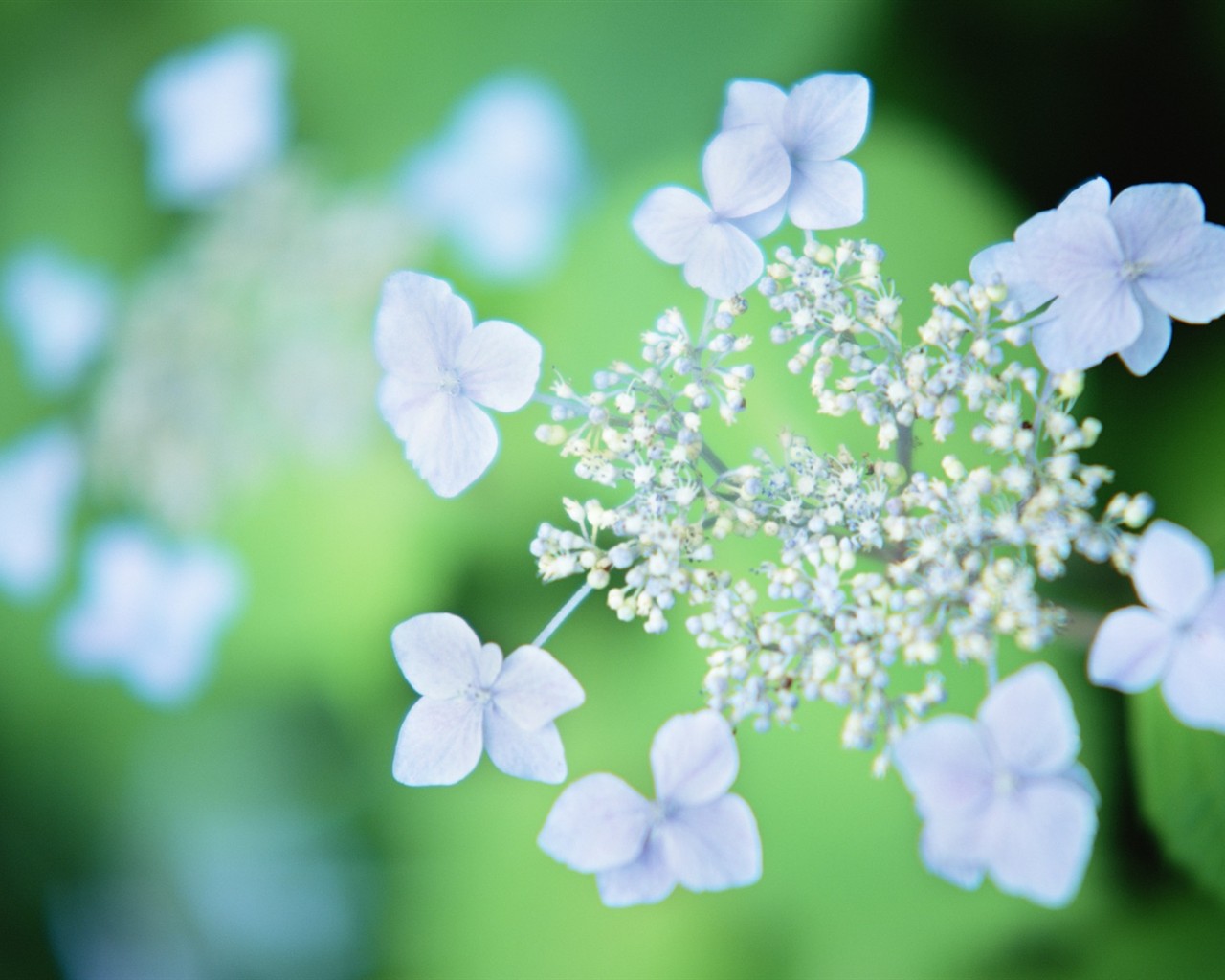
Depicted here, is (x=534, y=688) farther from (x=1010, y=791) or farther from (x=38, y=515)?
(x=38, y=515)

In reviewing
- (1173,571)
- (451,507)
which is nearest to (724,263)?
(1173,571)

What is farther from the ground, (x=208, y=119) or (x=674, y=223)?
(x=674, y=223)

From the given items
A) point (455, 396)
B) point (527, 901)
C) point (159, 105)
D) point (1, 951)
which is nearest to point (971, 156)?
point (455, 396)

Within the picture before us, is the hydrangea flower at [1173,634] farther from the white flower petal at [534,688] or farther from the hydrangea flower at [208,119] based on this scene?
the hydrangea flower at [208,119]

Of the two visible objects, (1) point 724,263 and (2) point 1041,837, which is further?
(1) point 724,263

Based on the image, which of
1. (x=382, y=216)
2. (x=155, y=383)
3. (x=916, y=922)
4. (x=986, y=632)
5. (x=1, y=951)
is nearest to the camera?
(x=986, y=632)

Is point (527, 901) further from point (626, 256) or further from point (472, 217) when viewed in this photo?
point (472, 217)

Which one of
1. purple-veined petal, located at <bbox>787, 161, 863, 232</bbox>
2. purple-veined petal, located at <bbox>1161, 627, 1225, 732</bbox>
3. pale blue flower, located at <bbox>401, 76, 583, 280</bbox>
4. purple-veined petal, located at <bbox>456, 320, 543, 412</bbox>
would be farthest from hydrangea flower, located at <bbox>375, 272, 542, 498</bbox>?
pale blue flower, located at <bbox>401, 76, 583, 280</bbox>
